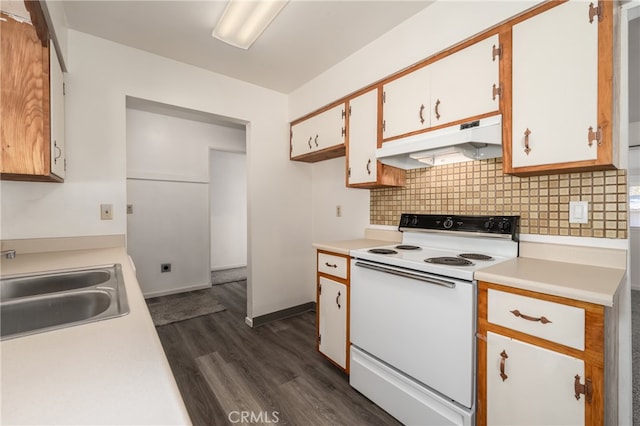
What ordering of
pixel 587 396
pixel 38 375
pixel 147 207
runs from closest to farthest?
pixel 38 375, pixel 587 396, pixel 147 207

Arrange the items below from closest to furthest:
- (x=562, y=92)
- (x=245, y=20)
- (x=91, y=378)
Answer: (x=91, y=378) < (x=562, y=92) < (x=245, y=20)

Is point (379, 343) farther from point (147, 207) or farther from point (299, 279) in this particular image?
point (147, 207)

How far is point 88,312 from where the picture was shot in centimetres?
105

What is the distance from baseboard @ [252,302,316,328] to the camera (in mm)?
2842

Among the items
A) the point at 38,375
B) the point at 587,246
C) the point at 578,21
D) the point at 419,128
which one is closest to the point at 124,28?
the point at 419,128

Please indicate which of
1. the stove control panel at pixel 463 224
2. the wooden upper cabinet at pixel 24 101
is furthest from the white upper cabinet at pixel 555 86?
the wooden upper cabinet at pixel 24 101

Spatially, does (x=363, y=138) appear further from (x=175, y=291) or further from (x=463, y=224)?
(x=175, y=291)

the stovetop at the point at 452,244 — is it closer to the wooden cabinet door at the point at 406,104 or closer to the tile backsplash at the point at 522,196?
the tile backsplash at the point at 522,196

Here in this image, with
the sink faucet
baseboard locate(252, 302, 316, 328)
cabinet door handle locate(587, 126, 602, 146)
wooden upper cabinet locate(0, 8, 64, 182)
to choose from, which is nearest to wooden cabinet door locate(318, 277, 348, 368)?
baseboard locate(252, 302, 316, 328)

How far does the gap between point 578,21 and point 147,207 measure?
4.22 meters

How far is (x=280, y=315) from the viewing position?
3025mm

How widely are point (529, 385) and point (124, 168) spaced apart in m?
2.71

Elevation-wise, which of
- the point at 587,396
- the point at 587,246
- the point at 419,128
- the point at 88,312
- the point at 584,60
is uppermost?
the point at 584,60

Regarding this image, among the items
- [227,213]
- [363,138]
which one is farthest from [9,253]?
[227,213]
